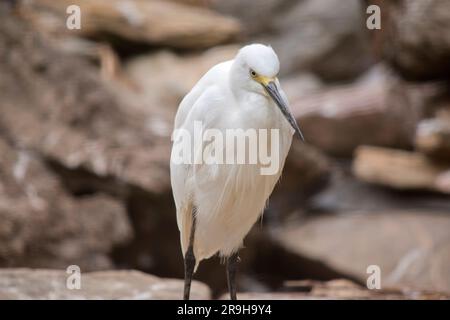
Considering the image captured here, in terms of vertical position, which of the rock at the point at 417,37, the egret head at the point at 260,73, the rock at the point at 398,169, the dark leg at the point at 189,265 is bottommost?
the dark leg at the point at 189,265

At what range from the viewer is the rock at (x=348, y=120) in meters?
5.32

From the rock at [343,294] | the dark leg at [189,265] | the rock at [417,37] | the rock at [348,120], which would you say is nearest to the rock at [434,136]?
the rock at [417,37]

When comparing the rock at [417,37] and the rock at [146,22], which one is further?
the rock at [146,22]

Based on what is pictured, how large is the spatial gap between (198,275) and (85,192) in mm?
857

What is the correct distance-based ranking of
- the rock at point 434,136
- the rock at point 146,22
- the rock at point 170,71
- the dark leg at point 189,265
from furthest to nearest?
the rock at point 170,71 → the rock at point 146,22 → the rock at point 434,136 → the dark leg at point 189,265

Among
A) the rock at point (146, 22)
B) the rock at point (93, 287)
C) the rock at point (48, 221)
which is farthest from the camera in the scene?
the rock at point (146, 22)

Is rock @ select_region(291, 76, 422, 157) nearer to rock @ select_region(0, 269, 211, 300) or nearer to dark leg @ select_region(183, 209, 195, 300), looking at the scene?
rock @ select_region(0, 269, 211, 300)

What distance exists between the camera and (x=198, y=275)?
416 cm

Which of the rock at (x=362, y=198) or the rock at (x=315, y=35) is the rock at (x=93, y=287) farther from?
the rock at (x=315, y=35)

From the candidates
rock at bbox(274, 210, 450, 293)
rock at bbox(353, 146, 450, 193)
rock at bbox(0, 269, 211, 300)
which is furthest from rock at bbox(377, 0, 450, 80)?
rock at bbox(0, 269, 211, 300)

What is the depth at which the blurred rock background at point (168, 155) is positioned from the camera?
3.57m

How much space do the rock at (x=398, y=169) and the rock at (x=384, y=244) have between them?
21cm

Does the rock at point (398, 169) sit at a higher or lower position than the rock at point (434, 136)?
lower
